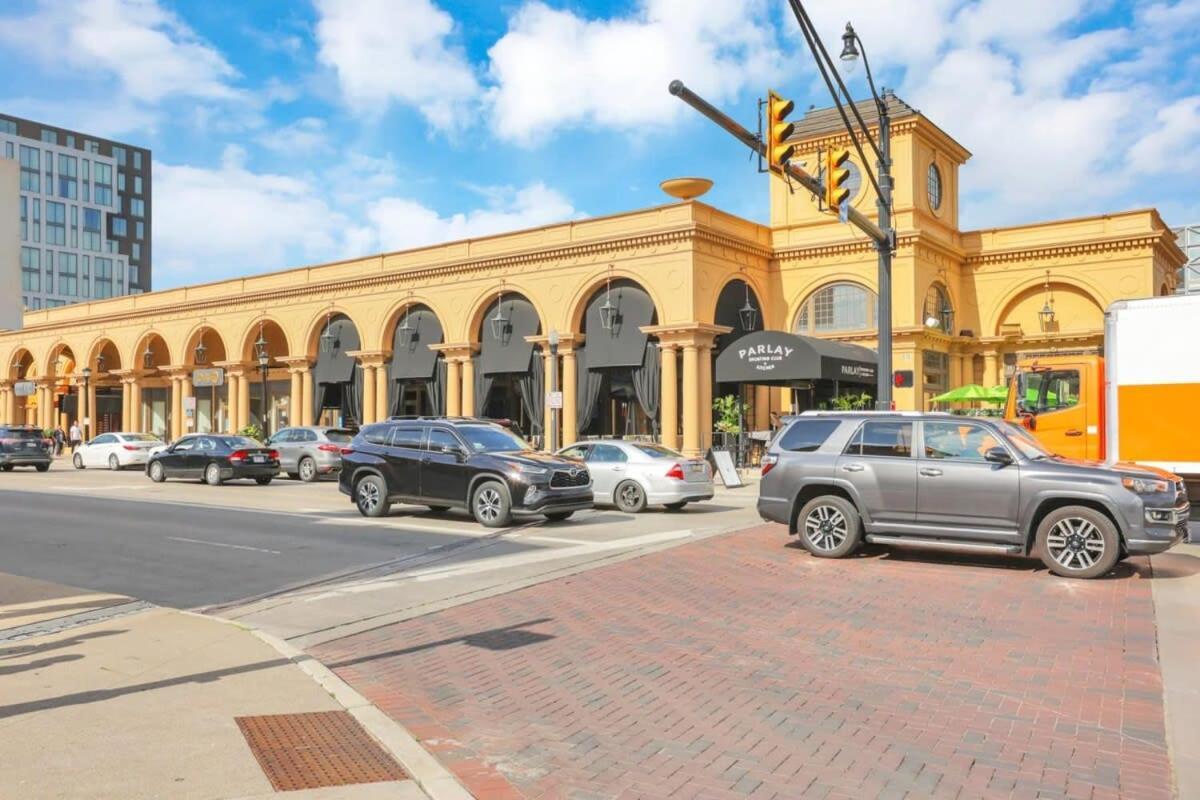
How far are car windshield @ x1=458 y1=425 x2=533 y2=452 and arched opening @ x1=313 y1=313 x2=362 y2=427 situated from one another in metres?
24.7

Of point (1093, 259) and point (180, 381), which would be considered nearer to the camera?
point (1093, 259)

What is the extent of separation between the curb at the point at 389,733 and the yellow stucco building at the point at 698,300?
22649mm

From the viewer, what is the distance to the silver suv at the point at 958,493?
1057cm

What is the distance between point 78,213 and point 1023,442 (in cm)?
12158

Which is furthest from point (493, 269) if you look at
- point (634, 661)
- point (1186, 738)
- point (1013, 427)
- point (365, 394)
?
point (1186, 738)

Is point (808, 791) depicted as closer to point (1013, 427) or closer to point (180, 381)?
point (1013, 427)

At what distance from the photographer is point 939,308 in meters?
33.8

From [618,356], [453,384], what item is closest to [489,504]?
[618,356]

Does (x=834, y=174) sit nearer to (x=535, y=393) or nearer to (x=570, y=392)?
(x=570, y=392)

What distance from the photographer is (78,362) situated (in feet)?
179

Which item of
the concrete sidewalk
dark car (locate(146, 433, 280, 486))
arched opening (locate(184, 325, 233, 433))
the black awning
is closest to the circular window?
the black awning

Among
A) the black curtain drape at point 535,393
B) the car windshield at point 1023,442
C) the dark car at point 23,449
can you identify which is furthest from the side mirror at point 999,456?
the dark car at point 23,449

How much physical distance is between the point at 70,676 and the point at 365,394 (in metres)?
33.9

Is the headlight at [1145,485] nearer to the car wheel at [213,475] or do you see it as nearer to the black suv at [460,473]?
the black suv at [460,473]
